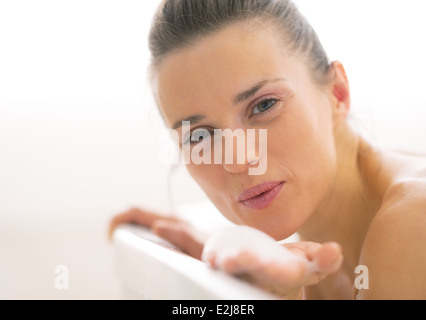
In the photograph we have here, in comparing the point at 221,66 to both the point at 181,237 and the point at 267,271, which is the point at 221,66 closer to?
the point at 267,271

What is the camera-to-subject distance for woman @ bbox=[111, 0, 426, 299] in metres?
0.70

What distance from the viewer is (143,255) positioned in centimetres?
79

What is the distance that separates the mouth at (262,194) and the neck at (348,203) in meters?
0.20

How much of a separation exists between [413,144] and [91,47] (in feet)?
4.26

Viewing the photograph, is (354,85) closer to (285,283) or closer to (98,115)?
(98,115)

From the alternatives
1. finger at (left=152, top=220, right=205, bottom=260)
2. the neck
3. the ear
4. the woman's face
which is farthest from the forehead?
finger at (left=152, top=220, right=205, bottom=260)

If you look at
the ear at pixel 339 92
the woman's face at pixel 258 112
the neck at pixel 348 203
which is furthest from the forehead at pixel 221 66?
the neck at pixel 348 203

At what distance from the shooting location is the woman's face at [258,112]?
0.77 meters

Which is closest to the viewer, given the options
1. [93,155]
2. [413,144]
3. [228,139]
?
[228,139]

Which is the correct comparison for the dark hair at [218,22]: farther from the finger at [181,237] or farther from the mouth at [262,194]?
the finger at [181,237]

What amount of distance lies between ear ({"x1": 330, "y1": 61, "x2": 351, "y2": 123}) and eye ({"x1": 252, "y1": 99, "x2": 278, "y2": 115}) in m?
0.20

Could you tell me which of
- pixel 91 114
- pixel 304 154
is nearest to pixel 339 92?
pixel 304 154

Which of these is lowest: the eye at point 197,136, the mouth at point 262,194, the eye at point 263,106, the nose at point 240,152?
the mouth at point 262,194
